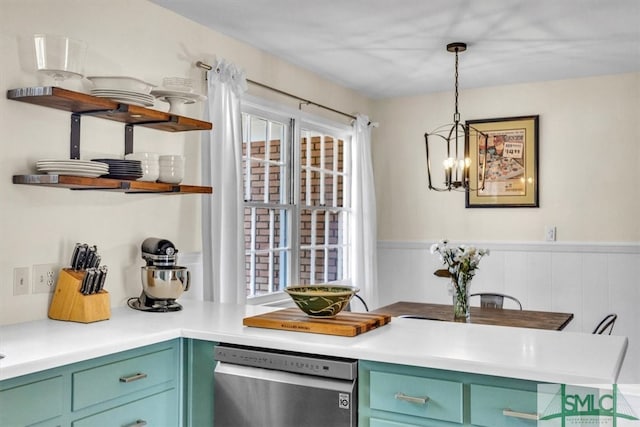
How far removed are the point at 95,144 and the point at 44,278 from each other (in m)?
0.62

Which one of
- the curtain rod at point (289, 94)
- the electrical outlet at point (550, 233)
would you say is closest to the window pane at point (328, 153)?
the curtain rod at point (289, 94)

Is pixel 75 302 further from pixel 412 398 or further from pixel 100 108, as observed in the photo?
pixel 412 398

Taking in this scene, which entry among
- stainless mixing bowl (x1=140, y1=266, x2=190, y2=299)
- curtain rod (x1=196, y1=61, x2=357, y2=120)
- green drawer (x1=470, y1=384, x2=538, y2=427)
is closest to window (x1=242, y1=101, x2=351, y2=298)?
curtain rod (x1=196, y1=61, x2=357, y2=120)

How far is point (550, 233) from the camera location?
15.1 feet

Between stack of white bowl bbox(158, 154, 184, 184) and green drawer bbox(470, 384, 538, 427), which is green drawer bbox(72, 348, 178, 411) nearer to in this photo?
stack of white bowl bbox(158, 154, 184, 184)

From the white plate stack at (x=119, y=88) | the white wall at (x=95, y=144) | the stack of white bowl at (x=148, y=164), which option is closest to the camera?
the white wall at (x=95, y=144)

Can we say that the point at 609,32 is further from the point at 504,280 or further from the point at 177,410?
the point at 177,410

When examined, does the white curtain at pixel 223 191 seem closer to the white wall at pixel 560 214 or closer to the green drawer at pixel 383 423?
the green drawer at pixel 383 423

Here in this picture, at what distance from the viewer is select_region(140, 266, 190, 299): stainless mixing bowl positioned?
2609mm

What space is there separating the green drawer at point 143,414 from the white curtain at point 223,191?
1.08 m

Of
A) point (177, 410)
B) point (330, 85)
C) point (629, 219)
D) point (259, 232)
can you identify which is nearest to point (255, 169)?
point (259, 232)

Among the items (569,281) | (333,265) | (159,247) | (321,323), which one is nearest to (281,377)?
(321,323)

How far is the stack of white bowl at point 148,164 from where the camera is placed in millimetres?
2549

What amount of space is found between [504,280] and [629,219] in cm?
99
